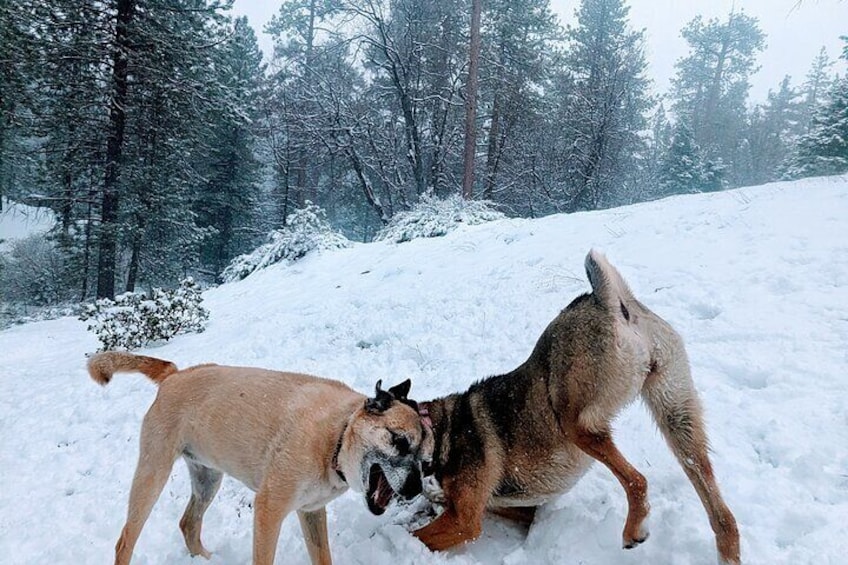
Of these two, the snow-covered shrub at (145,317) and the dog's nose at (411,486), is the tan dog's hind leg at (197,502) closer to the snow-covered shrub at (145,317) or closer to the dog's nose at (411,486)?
the dog's nose at (411,486)

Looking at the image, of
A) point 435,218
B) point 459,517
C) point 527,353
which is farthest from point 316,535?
point 435,218

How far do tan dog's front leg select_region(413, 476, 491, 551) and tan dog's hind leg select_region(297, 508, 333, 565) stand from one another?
2.05 feet

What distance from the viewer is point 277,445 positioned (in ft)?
10.6

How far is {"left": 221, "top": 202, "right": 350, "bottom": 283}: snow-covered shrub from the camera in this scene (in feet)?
50.5

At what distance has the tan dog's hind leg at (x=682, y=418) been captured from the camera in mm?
A: 3146

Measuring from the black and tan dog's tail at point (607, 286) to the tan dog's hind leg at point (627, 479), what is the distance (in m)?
0.82

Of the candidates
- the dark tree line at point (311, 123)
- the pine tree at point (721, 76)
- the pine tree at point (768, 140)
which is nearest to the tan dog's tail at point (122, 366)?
the dark tree line at point (311, 123)

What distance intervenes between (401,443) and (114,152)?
18.2 m

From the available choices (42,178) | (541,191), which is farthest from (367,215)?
(42,178)

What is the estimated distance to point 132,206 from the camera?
18250 mm

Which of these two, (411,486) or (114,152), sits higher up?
(114,152)

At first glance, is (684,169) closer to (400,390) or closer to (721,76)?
(721,76)

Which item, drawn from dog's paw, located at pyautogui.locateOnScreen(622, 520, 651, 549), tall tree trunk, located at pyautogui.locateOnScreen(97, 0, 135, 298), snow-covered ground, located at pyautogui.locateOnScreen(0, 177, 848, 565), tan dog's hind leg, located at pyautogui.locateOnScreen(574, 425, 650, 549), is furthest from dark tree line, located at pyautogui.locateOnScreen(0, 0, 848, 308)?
dog's paw, located at pyautogui.locateOnScreen(622, 520, 651, 549)

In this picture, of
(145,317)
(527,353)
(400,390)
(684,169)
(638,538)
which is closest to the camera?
(638,538)
